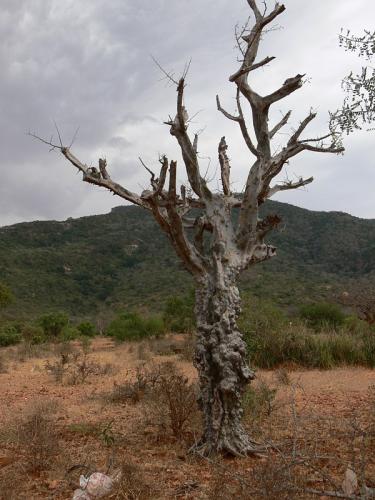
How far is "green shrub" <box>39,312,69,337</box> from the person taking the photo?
22484 mm

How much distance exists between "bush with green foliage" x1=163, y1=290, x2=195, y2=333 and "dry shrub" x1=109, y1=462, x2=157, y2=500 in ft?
55.4

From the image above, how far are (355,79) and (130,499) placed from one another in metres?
4.66

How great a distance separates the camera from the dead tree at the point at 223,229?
5.19m

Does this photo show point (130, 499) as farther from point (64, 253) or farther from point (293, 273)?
point (64, 253)

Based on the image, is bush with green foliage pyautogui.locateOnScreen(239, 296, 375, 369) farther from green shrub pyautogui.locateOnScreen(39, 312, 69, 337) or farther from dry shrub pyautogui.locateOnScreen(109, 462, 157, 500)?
green shrub pyautogui.locateOnScreen(39, 312, 69, 337)

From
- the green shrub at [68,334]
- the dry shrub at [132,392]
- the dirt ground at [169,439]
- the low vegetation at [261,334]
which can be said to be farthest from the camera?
the green shrub at [68,334]

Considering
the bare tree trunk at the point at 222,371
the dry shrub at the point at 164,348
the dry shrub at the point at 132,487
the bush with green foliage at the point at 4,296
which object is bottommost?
the dry shrub at the point at 164,348

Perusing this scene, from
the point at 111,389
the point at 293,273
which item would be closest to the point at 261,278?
the point at 293,273

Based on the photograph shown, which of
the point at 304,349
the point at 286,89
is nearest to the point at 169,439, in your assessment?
the point at 286,89

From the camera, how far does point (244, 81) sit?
5840 millimetres

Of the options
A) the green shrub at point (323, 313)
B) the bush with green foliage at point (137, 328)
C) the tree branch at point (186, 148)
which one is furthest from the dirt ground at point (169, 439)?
the green shrub at point (323, 313)

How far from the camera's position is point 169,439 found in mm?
6102

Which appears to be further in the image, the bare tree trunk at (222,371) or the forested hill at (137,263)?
the forested hill at (137,263)

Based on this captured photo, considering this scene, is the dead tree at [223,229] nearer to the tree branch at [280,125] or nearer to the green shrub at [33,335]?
the tree branch at [280,125]
